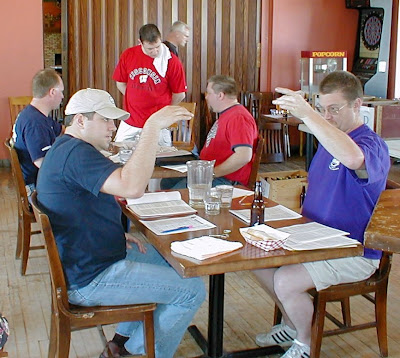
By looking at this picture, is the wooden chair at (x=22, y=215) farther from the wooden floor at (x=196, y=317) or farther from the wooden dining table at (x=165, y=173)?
the wooden dining table at (x=165, y=173)

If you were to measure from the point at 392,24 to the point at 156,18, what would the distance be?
3096 millimetres

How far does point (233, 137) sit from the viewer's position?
368 cm

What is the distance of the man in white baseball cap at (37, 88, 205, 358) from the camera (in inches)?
88.2

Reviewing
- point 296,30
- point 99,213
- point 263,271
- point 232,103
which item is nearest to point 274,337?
point 263,271

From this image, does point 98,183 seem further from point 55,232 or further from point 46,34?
point 46,34

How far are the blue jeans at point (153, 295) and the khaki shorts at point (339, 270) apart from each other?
458mm

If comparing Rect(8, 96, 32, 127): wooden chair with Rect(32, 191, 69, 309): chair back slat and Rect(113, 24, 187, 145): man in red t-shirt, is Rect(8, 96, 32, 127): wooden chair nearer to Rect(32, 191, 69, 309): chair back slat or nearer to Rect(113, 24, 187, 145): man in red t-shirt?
Rect(113, 24, 187, 145): man in red t-shirt

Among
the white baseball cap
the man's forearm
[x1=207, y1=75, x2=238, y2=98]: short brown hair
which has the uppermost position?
[x1=207, y1=75, x2=238, y2=98]: short brown hair

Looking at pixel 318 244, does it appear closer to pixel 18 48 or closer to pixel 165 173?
pixel 165 173

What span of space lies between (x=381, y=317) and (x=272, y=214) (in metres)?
0.69

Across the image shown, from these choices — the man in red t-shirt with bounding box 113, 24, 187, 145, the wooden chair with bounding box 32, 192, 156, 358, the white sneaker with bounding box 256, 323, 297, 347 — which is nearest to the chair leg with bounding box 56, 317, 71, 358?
the wooden chair with bounding box 32, 192, 156, 358

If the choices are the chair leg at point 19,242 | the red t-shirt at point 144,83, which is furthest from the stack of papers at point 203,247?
the red t-shirt at point 144,83

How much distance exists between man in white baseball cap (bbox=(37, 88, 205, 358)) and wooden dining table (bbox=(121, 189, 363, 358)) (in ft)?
0.47

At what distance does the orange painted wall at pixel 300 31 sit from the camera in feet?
26.5
